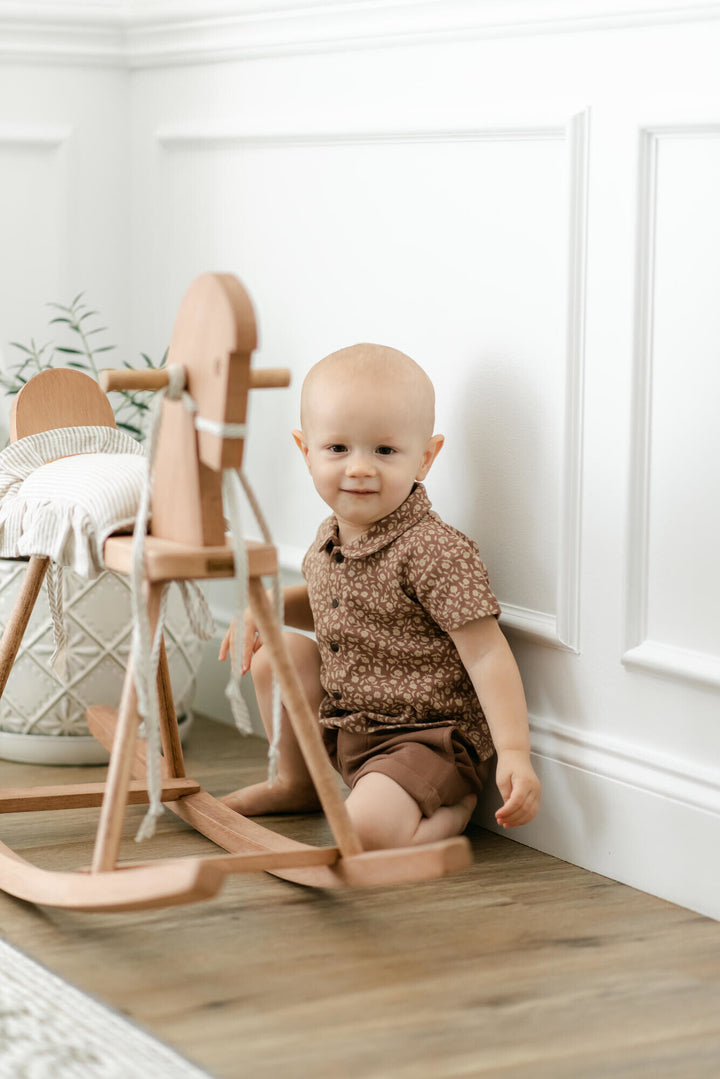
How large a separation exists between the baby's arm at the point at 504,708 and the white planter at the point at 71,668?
470 mm

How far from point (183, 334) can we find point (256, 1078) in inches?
21.6

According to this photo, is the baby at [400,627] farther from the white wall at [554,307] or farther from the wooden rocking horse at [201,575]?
the wooden rocking horse at [201,575]

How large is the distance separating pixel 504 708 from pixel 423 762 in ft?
0.32

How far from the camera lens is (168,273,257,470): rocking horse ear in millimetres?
994

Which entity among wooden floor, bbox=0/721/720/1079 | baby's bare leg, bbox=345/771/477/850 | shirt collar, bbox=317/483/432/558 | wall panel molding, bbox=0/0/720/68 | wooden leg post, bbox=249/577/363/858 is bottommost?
wooden floor, bbox=0/721/720/1079

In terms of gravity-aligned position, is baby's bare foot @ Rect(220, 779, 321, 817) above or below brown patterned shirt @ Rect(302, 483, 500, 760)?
below

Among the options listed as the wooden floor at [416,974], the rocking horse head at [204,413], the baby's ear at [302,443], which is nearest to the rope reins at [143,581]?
the rocking horse head at [204,413]

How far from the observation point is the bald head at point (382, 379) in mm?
1358

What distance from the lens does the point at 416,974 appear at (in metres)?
1.07

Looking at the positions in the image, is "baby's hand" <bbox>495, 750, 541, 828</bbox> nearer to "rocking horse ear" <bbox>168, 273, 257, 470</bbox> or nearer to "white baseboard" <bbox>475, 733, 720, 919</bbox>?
"white baseboard" <bbox>475, 733, 720, 919</bbox>

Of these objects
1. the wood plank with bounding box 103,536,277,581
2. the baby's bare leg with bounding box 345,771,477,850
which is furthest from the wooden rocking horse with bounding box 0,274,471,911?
the baby's bare leg with bounding box 345,771,477,850

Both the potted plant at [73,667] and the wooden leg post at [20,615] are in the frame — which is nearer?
the wooden leg post at [20,615]

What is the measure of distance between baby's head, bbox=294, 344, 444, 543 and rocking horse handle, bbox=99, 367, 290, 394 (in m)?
0.28

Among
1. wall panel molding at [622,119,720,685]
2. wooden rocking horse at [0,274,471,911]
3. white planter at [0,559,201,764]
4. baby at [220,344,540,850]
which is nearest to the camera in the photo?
wooden rocking horse at [0,274,471,911]
